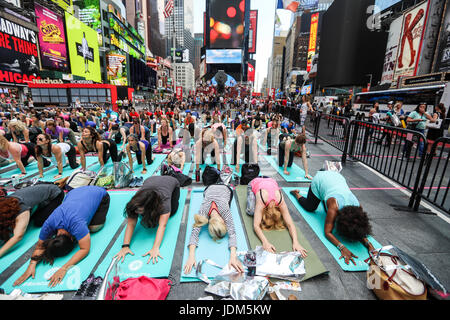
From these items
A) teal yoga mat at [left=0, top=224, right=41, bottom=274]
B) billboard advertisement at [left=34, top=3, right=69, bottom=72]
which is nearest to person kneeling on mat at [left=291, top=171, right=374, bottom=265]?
teal yoga mat at [left=0, top=224, right=41, bottom=274]

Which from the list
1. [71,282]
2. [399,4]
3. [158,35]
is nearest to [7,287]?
[71,282]

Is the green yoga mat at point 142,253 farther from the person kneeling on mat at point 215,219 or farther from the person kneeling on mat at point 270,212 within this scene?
the person kneeling on mat at point 270,212

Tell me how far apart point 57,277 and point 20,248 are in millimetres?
1275

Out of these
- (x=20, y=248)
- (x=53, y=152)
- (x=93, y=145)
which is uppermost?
(x=93, y=145)

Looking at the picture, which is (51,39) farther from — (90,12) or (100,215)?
(100,215)

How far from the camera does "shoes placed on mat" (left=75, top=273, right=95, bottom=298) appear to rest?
2.29 metres

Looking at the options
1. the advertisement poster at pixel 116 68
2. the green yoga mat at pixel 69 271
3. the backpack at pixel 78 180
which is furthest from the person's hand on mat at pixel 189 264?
the advertisement poster at pixel 116 68

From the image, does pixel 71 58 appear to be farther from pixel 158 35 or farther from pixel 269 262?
pixel 158 35

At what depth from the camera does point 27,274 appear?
2.60m

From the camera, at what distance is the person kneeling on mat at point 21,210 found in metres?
2.77

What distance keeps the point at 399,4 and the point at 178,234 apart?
48122 mm

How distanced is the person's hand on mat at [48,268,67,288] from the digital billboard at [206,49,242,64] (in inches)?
1711

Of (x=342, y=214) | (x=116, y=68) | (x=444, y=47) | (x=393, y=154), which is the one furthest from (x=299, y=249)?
(x=116, y=68)

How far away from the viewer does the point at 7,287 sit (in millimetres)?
2504
